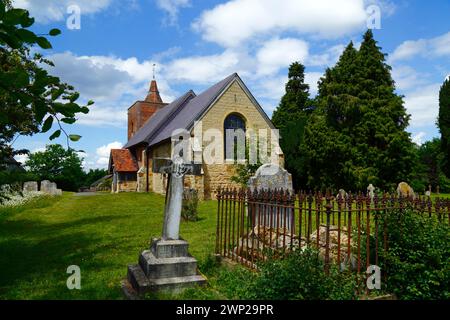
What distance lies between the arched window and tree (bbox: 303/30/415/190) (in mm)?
4457

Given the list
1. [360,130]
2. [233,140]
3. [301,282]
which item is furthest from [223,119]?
[301,282]

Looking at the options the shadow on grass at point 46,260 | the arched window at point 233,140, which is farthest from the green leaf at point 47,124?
the arched window at point 233,140

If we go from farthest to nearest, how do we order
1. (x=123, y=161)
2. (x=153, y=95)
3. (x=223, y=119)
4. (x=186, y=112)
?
(x=153, y=95), (x=123, y=161), (x=186, y=112), (x=223, y=119)

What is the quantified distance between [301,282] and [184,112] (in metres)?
23.9

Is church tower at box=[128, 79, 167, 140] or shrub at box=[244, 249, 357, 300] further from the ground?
church tower at box=[128, 79, 167, 140]

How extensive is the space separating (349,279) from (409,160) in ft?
66.3

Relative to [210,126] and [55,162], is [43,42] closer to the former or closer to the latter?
[210,126]

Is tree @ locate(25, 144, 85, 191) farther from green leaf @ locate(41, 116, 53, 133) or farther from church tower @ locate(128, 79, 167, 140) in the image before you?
green leaf @ locate(41, 116, 53, 133)

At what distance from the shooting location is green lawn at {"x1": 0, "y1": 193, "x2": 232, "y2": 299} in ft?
20.1

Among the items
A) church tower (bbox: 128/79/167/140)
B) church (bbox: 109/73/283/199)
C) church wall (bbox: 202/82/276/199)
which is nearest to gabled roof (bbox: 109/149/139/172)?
church (bbox: 109/73/283/199)

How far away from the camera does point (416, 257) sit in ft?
16.9

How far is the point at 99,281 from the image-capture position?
633 centimetres
